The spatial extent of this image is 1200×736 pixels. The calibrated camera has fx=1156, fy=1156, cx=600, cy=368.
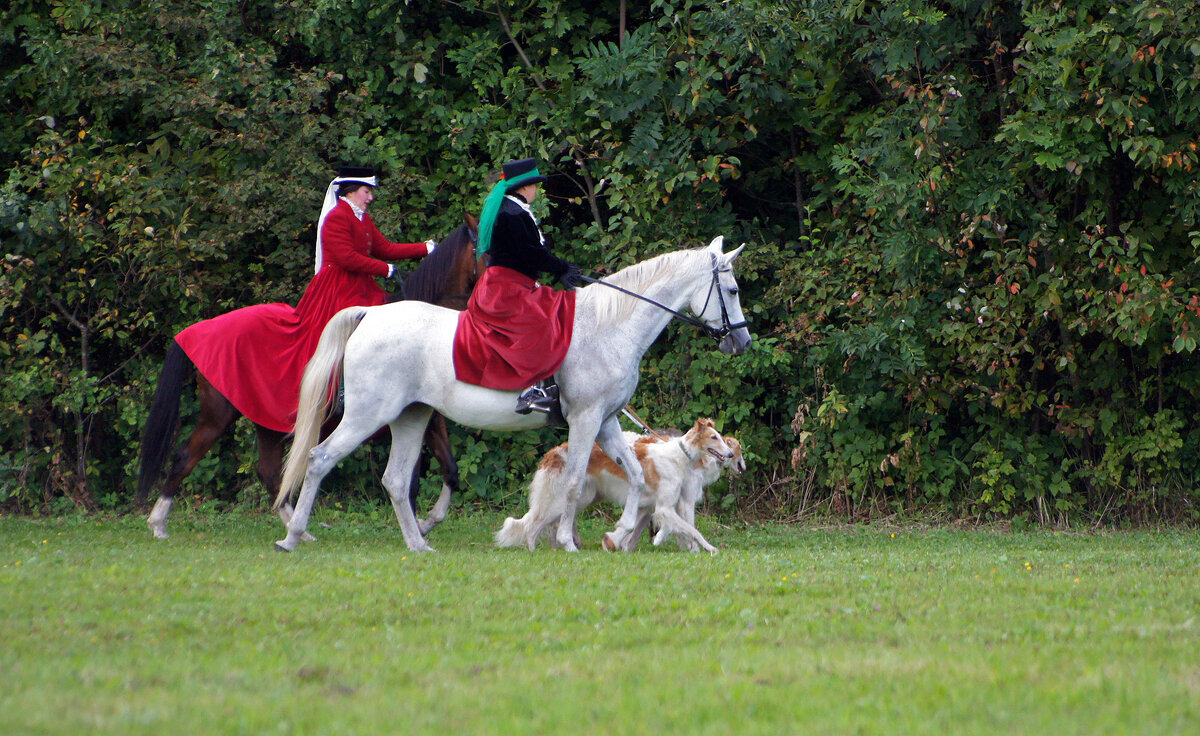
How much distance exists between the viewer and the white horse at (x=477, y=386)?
8.42 m

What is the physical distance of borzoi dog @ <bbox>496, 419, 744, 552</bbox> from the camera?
897 cm

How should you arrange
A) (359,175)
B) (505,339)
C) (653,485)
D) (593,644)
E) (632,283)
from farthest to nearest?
(359,175) → (653,485) → (632,283) → (505,339) → (593,644)

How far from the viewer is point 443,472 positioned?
9.86 metres

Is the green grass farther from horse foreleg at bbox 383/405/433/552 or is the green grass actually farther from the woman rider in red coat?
the woman rider in red coat

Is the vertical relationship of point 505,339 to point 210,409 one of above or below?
above

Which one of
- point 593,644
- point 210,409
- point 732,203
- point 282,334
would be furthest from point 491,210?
point 732,203

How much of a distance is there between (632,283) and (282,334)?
9.75ft

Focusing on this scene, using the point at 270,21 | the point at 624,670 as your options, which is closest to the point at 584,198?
the point at 270,21

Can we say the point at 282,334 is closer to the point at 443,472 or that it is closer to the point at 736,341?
the point at 443,472

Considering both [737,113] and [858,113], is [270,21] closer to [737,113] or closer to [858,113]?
[737,113]

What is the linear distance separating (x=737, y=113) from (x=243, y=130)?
17.3ft

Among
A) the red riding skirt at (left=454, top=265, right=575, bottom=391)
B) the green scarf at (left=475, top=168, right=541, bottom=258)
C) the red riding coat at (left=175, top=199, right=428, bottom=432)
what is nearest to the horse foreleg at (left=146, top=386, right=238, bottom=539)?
the red riding coat at (left=175, top=199, right=428, bottom=432)

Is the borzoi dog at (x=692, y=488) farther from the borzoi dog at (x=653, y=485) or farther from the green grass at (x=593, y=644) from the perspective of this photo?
the green grass at (x=593, y=644)

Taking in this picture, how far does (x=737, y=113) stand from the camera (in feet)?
39.8
